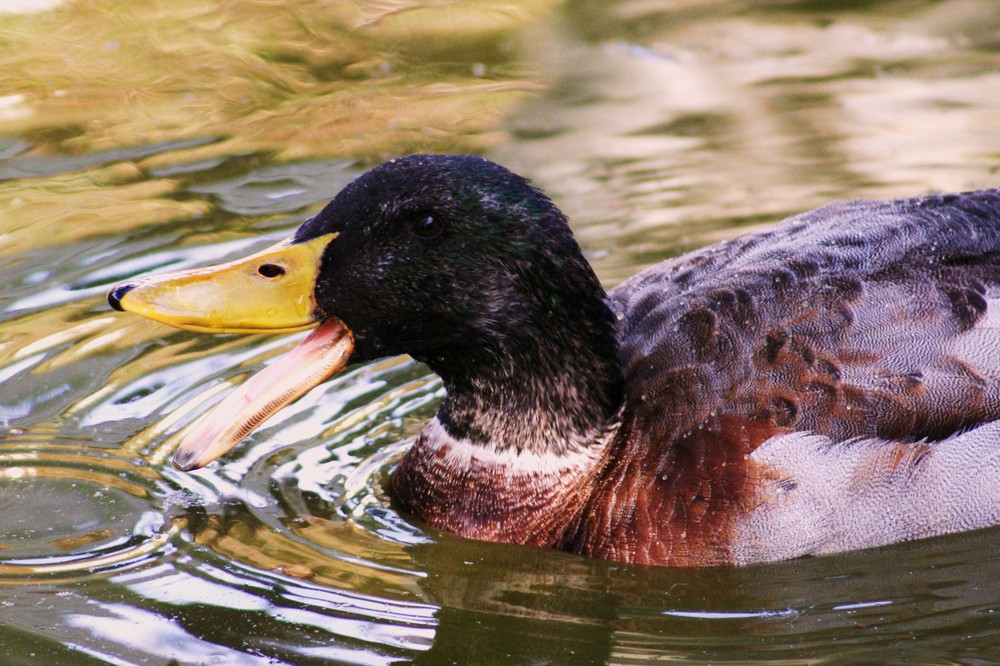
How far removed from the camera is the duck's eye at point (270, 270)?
564cm

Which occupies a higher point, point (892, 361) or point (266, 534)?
point (892, 361)

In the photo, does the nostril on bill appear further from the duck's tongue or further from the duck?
the duck's tongue

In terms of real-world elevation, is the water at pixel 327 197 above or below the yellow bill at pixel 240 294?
below

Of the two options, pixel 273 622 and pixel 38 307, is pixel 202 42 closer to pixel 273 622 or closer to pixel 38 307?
pixel 38 307

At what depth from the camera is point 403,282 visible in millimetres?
5820

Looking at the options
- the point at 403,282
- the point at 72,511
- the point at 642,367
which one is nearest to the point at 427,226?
the point at 403,282

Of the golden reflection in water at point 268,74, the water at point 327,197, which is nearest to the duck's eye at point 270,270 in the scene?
the water at point 327,197

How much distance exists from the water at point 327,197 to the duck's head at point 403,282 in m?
0.77

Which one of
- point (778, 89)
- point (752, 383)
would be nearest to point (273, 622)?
point (752, 383)

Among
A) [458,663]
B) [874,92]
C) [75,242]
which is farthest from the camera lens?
[874,92]

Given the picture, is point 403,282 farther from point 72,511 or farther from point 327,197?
point 327,197

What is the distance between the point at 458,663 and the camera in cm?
521

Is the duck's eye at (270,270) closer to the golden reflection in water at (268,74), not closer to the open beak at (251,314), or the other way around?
the open beak at (251,314)

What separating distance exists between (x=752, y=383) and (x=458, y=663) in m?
1.66
